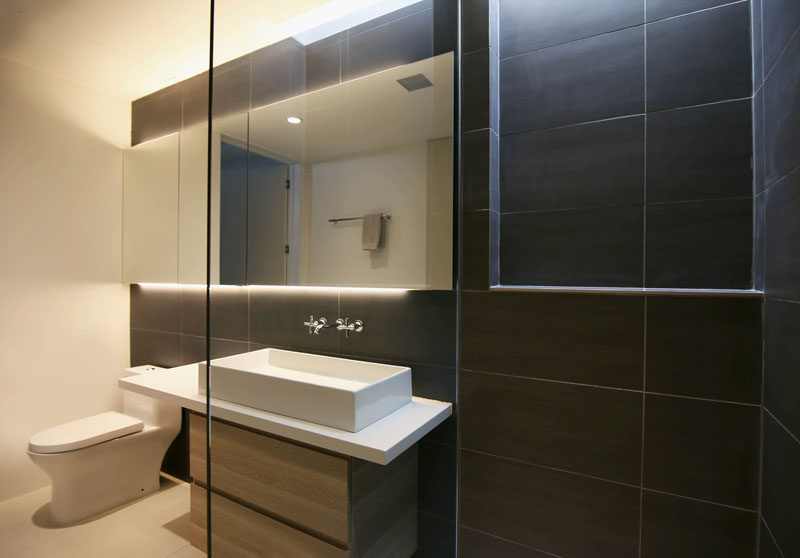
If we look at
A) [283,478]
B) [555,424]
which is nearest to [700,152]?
[555,424]

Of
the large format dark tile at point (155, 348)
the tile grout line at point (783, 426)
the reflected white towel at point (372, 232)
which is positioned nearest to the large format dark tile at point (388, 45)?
the reflected white towel at point (372, 232)

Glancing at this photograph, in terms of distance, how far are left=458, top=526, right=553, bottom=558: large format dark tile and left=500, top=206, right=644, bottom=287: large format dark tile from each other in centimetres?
93

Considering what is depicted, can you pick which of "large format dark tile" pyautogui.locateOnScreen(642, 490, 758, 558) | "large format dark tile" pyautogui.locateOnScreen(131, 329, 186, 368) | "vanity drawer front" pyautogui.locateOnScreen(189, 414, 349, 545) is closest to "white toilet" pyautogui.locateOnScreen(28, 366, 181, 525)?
"large format dark tile" pyautogui.locateOnScreen(131, 329, 186, 368)

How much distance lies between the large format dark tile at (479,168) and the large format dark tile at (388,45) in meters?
0.44

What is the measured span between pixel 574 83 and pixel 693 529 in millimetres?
1452

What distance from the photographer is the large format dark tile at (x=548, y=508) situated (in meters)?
1.12

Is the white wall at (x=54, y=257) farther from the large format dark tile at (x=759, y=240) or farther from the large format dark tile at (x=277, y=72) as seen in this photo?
the large format dark tile at (x=759, y=240)

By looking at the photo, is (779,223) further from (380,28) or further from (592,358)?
(380,28)

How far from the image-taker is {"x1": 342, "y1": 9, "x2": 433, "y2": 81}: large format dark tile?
58.0 inches

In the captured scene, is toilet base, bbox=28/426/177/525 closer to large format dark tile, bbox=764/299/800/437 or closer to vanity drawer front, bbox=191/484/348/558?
vanity drawer front, bbox=191/484/348/558

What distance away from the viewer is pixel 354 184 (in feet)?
5.21

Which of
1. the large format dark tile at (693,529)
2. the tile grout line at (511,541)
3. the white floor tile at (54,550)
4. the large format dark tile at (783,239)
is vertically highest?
the large format dark tile at (783,239)

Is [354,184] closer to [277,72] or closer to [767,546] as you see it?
[277,72]

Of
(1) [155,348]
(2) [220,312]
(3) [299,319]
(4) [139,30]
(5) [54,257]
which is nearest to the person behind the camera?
(2) [220,312]
